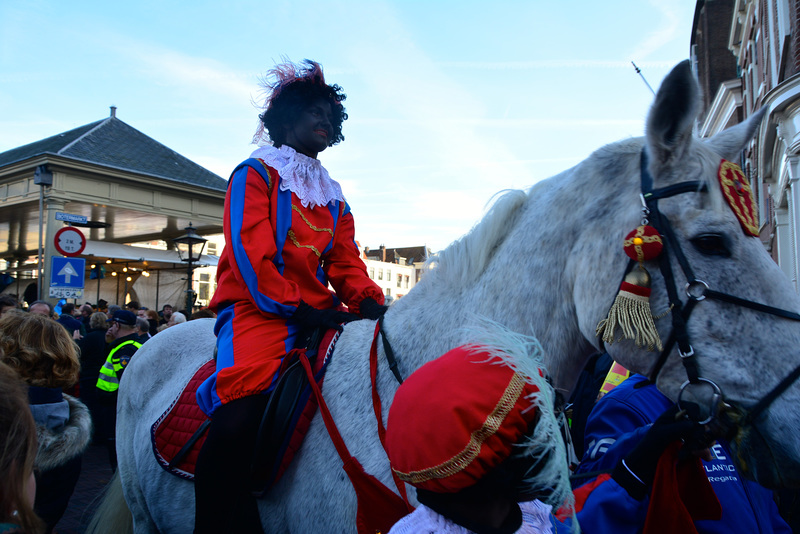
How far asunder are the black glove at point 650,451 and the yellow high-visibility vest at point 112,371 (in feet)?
19.2

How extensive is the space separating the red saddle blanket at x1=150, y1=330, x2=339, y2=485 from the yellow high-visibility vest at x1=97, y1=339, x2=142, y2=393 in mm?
3964

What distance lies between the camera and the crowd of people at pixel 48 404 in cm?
127

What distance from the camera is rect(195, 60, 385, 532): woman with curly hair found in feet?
6.79

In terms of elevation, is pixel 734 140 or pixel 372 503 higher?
pixel 734 140

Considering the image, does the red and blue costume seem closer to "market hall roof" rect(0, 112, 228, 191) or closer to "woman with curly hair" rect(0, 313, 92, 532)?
"woman with curly hair" rect(0, 313, 92, 532)

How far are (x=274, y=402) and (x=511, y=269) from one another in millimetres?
1042

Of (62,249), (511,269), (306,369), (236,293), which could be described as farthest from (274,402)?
(62,249)

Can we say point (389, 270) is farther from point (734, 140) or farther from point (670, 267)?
point (670, 267)

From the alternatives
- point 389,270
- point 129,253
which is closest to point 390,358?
point 129,253

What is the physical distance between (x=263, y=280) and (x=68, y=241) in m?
7.87

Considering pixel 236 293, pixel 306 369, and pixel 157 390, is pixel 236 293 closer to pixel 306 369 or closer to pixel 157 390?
pixel 306 369

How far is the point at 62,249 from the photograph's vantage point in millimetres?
8383

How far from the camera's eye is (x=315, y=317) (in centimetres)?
221

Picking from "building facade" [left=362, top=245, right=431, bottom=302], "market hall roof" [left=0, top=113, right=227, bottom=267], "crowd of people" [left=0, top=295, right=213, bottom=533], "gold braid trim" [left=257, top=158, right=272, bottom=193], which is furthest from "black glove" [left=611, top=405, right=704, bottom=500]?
"building facade" [left=362, top=245, right=431, bottom=302]
